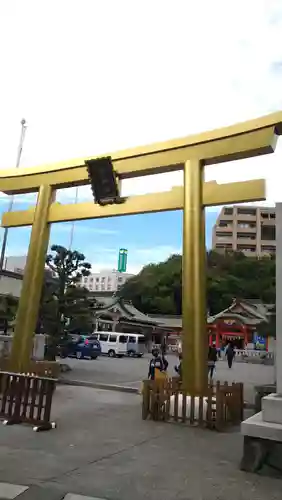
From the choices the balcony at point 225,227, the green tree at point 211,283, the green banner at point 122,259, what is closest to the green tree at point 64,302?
the green tree at point 211,283

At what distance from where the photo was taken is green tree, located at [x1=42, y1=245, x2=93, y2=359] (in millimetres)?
16859

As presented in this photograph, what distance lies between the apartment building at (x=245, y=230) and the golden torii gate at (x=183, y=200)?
65643 mm

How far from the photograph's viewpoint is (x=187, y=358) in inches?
335

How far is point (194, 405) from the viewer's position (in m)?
8.05

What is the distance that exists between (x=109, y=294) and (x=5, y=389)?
4693cm

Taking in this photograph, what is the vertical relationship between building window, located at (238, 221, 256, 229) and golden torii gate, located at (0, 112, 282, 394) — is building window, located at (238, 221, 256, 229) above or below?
above

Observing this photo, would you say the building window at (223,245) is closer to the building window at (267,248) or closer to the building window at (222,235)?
the building window at (222,235)

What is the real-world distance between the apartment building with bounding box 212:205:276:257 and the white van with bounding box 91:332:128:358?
46.3 m

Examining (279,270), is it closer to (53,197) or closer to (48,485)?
(48,485)

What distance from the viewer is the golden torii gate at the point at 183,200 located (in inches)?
340

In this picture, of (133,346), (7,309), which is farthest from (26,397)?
(133,346)

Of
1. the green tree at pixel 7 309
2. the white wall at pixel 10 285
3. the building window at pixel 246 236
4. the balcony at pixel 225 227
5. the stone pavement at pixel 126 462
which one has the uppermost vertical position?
the balcony at pixel 225 227

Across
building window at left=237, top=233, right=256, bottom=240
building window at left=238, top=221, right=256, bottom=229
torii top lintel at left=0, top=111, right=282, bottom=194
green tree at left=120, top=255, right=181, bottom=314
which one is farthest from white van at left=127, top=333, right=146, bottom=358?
building window at left=238, top=221, right=256, bottom=229

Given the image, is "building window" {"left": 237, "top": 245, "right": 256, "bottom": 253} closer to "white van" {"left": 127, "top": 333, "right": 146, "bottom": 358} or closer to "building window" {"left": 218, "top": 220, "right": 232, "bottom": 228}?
"building window" {"left": 218, "top": 220, "right": 232, "bottom": 228}
